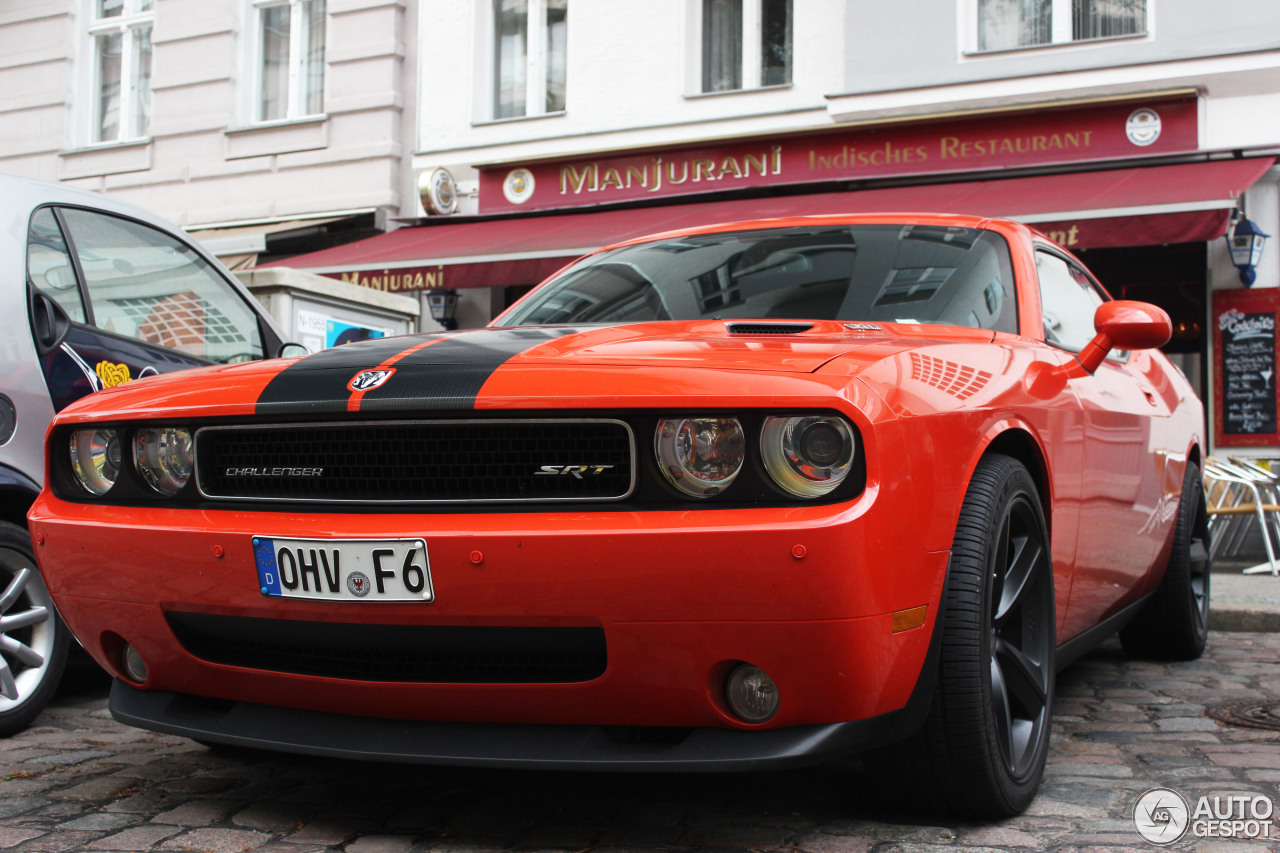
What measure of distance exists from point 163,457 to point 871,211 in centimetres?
580

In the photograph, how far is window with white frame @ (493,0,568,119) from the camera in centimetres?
1317

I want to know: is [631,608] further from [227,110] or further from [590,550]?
[227,110]

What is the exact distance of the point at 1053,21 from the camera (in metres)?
10.6

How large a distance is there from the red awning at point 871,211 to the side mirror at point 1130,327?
453cm

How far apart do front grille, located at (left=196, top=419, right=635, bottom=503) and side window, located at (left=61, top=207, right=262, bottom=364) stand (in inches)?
73.4

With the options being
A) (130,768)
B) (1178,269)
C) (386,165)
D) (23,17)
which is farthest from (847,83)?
(23,17)

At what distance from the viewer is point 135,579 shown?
2484 mm

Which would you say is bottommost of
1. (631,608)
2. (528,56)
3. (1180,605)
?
(1180,605)

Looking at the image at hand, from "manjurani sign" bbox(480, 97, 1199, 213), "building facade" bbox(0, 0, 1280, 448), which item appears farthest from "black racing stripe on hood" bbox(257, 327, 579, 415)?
"manjurani sign" bbox(480, 97, 1199, 213)

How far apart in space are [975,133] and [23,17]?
39.3 feet

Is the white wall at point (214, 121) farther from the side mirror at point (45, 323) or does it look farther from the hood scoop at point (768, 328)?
the hood scoop at point (768, 328)

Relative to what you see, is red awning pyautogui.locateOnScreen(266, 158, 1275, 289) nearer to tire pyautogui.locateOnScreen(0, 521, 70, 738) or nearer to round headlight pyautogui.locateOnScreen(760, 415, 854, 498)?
tire pyautogui.locateOnScreen(0, 521, 70, 738)

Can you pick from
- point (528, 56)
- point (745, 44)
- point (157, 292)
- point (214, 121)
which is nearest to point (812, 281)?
point (157, 292)

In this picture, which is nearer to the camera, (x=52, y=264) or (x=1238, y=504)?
(x=52, y=264)
